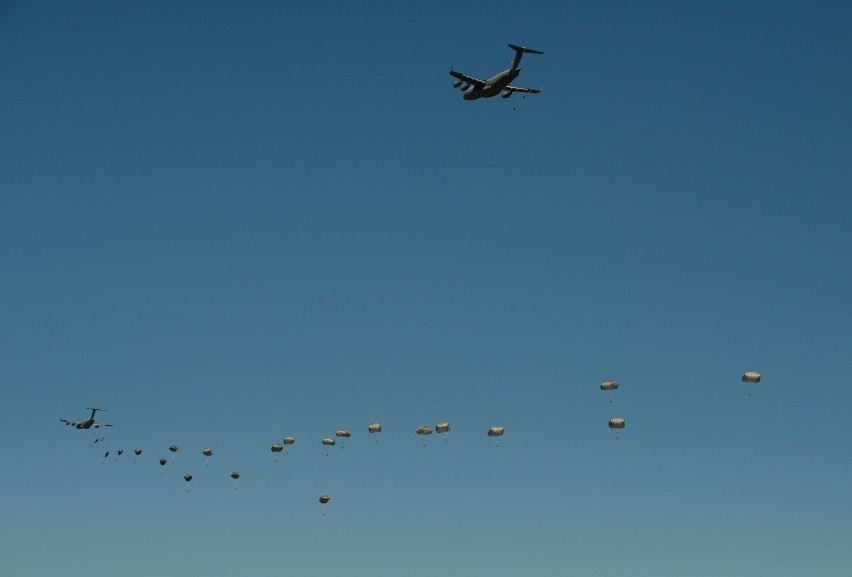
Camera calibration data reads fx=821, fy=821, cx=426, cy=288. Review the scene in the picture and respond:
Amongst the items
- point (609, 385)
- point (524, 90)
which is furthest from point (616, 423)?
point (524, 90)

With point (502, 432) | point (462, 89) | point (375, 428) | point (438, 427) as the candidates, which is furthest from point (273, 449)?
point (462, 89)

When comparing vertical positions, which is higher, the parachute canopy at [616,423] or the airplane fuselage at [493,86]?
the airplane fuselage at [493,86]

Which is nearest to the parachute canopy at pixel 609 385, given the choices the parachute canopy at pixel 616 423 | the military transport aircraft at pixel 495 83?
the parachute canopy at pixel 616 423

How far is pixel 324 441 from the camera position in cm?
15112

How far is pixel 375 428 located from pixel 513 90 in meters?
63.4

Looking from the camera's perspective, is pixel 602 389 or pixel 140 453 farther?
pixel 140 453

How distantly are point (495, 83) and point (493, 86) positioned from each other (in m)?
0.87

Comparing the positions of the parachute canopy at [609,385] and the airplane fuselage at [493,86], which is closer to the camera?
the airplane fuselage at [493,86]

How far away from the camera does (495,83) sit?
115 metres

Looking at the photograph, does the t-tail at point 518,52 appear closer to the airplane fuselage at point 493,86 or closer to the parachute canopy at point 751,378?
the airplane fuselage at point 493,86

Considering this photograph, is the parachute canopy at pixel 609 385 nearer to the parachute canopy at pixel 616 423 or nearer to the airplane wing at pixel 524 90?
the parachute canopy at pixel 616 423

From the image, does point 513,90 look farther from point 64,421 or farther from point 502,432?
point 64,421

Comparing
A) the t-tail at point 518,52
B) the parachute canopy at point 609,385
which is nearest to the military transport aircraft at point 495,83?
the t-tail at point 518,52

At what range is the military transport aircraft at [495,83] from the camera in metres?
112
